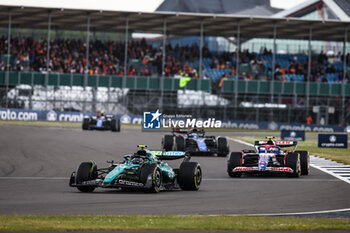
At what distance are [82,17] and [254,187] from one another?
46.6m

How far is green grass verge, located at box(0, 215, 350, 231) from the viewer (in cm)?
A: 909

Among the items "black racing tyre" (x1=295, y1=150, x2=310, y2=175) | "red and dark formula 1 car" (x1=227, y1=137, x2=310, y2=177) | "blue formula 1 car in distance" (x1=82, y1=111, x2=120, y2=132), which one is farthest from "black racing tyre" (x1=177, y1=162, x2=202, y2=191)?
"blue formula 1 car in distance" (x1=82, y1=111, x2=120, y2=132)

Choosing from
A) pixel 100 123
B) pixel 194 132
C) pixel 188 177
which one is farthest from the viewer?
→ pixel 100 123

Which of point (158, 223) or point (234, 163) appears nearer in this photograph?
point (158, 223)

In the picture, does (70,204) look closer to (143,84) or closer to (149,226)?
(149,226)

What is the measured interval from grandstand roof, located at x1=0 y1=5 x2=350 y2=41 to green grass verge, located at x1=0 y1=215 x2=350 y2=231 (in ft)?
159

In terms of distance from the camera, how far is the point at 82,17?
60.2 metres

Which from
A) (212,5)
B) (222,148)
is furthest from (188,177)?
(212,5)

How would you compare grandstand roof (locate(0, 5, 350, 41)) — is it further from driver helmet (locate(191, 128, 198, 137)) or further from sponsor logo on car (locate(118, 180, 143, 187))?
sponsor logo on car (locate(118, 180, 143, 187))

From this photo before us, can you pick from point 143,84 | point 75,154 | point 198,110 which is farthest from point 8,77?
point 75,154

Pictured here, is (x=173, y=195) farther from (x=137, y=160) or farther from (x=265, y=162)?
(x=265, y=162)

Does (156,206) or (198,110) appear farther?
(198,110)

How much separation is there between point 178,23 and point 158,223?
5289 centimetres

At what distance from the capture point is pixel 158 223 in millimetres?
9555
